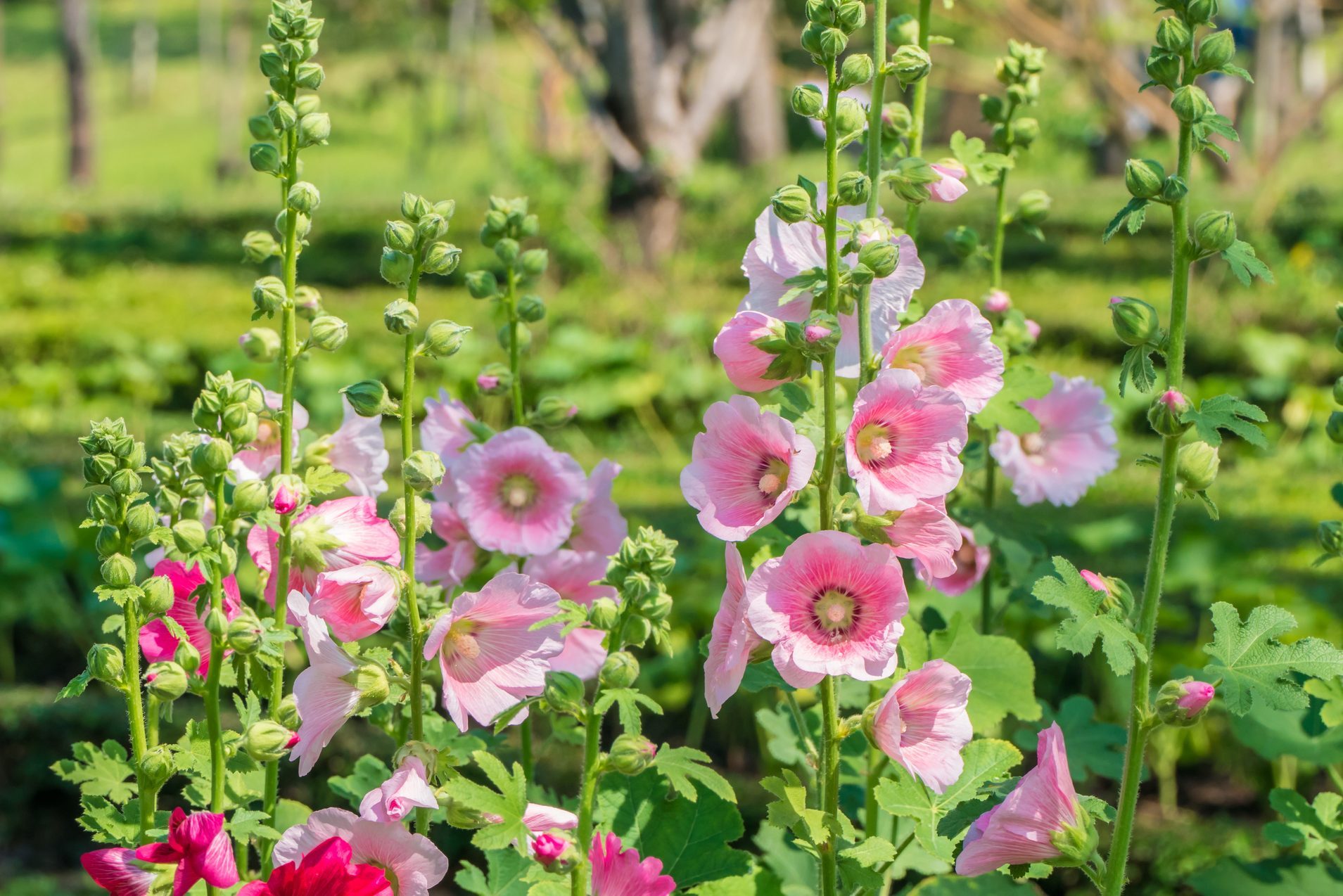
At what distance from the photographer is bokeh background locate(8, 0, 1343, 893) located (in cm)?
302

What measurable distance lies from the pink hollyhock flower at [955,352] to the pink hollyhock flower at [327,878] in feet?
1.86

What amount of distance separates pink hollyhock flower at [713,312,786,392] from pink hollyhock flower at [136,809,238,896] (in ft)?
1.68

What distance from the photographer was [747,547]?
4.13 ft

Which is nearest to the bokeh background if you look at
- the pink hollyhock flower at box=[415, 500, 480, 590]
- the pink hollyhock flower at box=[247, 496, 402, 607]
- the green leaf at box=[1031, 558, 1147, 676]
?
the pink hollyhock flower at box=[415, 500, 480, 590]

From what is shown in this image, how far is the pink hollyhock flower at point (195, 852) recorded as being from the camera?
3.01 feet

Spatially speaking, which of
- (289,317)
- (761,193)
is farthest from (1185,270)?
(761,193)

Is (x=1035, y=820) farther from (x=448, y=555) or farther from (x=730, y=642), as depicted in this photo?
(x=448, y=555)

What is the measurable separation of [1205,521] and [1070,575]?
3512 millimetres

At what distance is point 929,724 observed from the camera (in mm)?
1062

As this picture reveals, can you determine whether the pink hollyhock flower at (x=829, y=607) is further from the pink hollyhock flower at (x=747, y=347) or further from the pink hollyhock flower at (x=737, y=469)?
the pink hollyhock flower at (x=747, y=347)

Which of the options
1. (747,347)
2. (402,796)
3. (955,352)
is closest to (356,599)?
(402,796)

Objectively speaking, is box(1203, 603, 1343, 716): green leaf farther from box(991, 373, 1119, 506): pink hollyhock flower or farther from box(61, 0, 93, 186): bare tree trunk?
box(61, 0, 93, 186): bare tree trunk

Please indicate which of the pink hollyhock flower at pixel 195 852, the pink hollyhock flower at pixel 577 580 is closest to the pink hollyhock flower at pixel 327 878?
the pink hollyhock flower at pixel 195 852

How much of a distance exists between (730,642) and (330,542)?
0.34 metres
